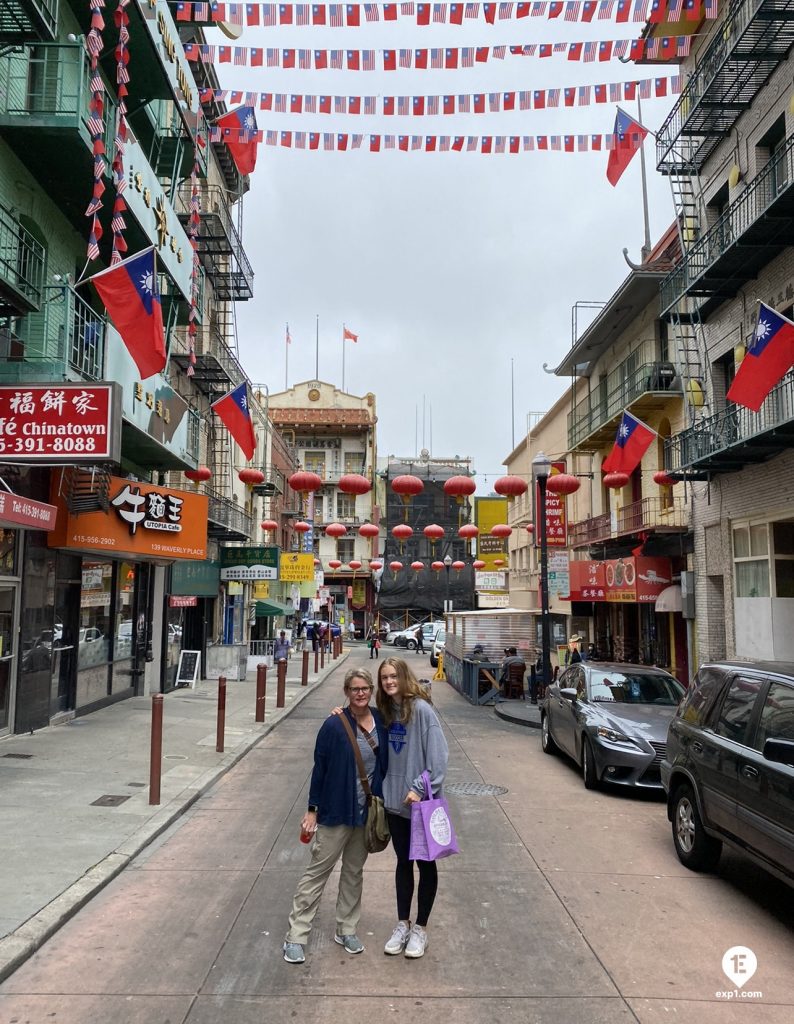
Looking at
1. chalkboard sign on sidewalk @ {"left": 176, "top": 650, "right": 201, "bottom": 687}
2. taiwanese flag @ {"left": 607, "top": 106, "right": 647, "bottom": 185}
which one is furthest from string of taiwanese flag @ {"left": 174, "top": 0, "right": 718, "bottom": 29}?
chalkboard sign on sidewalk @ {"left": 176, "top": 650, "right": 201, "bottom": 687}

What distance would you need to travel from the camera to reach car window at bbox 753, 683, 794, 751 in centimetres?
544

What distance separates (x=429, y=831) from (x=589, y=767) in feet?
18.7

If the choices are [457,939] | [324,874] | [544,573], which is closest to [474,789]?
[457,939]

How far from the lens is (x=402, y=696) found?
187 inches

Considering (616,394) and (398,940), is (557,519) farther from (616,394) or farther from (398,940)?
(398,940)

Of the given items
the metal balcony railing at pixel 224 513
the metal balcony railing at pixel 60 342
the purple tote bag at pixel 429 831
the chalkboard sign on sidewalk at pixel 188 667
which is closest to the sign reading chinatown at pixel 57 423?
the metal balcony railing at pixel 60 342

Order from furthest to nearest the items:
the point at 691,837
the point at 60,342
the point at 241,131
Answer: the point at 241,131, the point at 60,342, the point at 691,837

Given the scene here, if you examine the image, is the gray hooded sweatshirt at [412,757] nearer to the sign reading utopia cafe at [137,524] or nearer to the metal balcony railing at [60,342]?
the metal balcony railing at [60,342]

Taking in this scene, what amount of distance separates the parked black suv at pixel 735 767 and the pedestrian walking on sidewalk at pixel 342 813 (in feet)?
8.54

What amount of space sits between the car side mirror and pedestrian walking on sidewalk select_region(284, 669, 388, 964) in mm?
2484

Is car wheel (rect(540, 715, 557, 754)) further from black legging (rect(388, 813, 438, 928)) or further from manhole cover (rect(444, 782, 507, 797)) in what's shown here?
black legging (rect(388, 813, 438, 928))

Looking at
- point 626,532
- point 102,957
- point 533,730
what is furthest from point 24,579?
point 626,532

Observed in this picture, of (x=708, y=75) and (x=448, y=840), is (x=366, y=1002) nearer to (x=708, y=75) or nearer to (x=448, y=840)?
(x=448, y=840)

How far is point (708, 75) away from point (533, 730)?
45.3 ft
